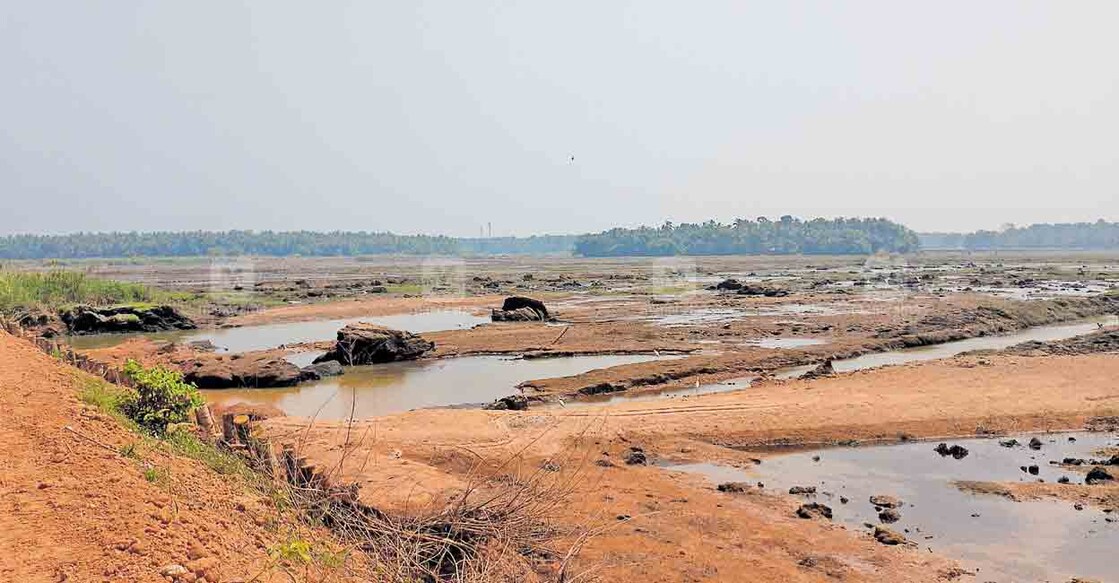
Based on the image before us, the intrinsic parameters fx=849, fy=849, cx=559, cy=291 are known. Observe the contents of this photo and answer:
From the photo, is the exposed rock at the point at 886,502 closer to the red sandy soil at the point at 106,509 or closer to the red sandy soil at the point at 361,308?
the red sandy soil at the point at 106,509

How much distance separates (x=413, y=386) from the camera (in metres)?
21.7

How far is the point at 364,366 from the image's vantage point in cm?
2470

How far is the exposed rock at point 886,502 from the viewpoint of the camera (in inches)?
437

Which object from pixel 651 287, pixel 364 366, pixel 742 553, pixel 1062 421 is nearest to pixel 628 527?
pixel 742 553

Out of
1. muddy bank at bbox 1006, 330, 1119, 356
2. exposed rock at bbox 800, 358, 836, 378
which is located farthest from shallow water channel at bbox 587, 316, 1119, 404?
muddy bank at bbox 1006, 330, 1119, 356

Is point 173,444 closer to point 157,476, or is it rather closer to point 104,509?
point 157,476

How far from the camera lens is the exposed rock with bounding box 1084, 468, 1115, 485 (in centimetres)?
1177

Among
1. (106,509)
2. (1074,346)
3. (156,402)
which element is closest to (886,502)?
(106,509)

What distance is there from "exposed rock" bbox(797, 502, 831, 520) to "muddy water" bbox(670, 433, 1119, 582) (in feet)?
0.75

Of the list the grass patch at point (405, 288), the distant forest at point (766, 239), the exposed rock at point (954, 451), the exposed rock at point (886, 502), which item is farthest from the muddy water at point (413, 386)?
the distant forest at point (766, 239)

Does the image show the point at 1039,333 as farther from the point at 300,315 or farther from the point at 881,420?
the point at 300,315

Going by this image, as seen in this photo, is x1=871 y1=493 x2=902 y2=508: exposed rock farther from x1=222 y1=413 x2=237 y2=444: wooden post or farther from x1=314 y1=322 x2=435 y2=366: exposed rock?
x1=314 y1=322 x2=435 y2=366: exposed rock

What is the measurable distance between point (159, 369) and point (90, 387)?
1432mm

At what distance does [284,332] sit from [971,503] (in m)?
29.1
